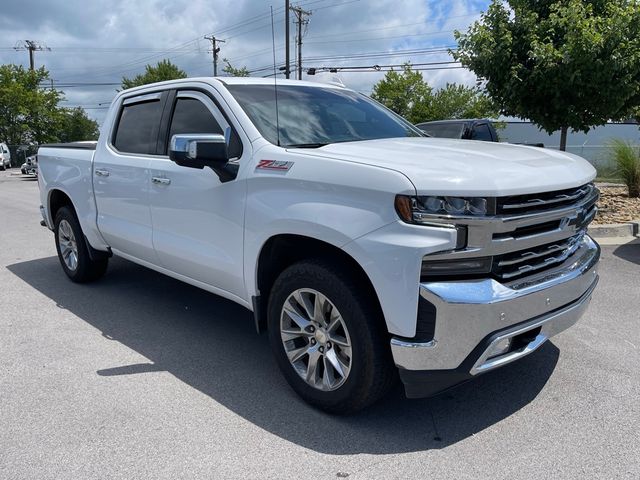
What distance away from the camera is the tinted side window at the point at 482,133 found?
1094 centimetres

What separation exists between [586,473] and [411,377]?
92 cm

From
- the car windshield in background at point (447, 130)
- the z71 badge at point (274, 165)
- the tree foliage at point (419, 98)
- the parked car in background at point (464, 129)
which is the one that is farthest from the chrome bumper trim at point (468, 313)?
the tree foliage at point (419, 98)

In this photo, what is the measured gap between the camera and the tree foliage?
123 feet

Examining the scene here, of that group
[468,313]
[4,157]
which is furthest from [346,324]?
[4,157]

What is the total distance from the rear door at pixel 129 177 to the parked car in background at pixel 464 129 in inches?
268

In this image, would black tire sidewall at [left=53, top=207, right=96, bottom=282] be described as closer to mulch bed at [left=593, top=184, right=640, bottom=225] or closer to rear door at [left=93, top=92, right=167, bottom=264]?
rear door at [left=93, top=92, right=167, bottom=264]

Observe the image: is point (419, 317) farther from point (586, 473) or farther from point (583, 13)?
point (583, 13)

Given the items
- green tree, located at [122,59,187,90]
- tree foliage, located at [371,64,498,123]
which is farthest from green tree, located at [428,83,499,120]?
green tree, located at [122,59,187,90]

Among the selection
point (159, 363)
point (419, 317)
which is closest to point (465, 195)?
point (419, 317)

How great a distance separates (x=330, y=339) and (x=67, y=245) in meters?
4.12

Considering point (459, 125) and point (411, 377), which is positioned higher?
point (459, 125)

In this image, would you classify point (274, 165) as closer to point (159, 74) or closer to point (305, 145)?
point (305, 145)

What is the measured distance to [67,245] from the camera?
20.0 feet

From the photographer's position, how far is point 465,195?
2.59 m
